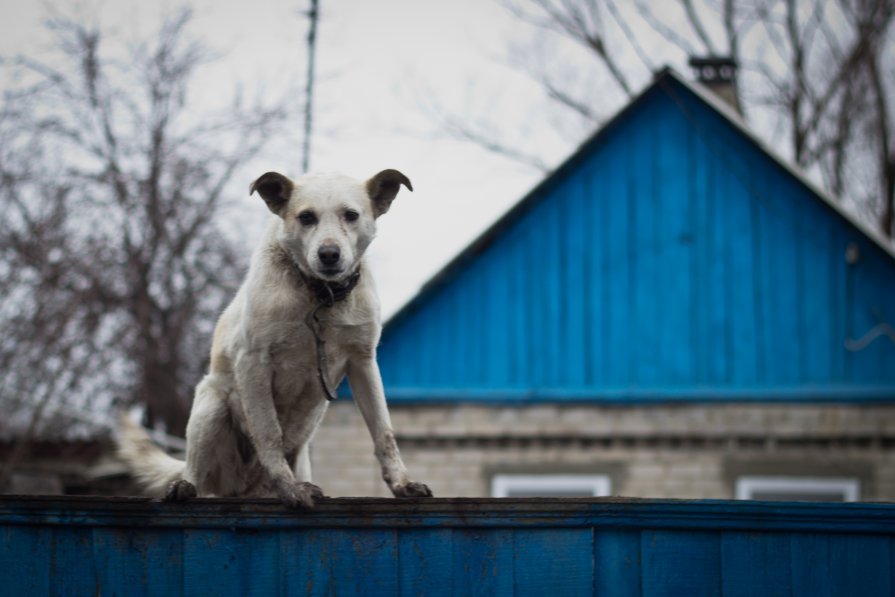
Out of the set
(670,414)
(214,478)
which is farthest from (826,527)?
(670,414)

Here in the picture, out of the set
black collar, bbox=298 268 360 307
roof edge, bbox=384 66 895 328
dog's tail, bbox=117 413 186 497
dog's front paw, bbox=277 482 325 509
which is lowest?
dog's front paw, bbox=277 482 325 509

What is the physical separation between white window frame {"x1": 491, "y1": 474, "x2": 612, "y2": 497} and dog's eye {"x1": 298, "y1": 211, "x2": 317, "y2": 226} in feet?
21.8

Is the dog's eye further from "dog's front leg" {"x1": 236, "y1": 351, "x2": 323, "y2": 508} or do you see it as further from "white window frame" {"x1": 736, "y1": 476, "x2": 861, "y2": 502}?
"white window frame" {"x1": 736, "y1": 476, "x2": 861, "y2": 502}

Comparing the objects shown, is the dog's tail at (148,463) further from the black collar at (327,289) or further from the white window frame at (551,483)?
the white window frame at (551,483)

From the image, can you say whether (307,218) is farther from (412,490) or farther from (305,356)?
(412,490)

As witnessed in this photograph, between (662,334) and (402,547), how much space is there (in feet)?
23.4

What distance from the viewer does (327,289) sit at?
4289 millimetres

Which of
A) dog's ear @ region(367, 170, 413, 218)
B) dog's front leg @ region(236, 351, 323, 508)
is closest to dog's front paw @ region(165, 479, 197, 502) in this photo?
dog's front leg @ region(236, 351, 323, 508)

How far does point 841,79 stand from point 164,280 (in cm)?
1423

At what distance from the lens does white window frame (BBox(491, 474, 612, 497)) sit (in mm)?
10484

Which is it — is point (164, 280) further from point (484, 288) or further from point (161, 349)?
point (484, 288)

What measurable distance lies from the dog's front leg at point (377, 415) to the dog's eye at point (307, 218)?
586 millimetres

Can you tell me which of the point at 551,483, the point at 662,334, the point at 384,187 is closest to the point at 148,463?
the point at 384,187

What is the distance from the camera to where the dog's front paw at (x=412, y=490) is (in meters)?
4.20
